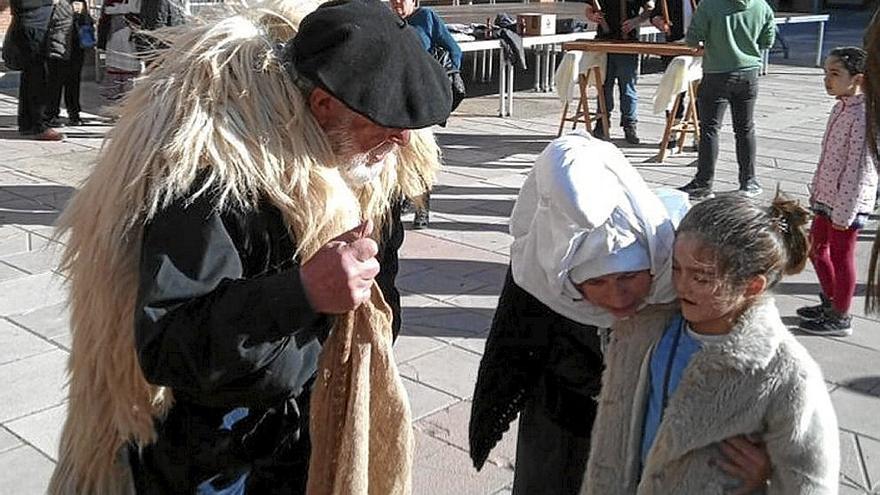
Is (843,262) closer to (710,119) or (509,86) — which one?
(710,119)

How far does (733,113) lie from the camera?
735 centimetres

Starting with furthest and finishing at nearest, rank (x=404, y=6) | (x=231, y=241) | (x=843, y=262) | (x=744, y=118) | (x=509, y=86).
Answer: (x=509, y=86) → (x=744, y=118) → (x=404, y=6) → (x=843, y=262) → (x=231, y=241)

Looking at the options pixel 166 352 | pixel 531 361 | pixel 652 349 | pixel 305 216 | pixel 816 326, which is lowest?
pixel 816 326

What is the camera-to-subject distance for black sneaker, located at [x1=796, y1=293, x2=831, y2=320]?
4.84 m

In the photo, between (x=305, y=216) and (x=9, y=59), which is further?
(x=9, y=59)

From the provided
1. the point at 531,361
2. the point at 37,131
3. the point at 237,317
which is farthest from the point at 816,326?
the point at 37,131

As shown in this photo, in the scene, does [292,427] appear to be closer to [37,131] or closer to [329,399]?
[329,399]

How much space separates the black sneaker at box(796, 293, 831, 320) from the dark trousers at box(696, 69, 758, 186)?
2.54 m

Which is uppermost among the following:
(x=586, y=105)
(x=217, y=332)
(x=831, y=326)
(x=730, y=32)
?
(x=730, y=32)

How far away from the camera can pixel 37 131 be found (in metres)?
8.83

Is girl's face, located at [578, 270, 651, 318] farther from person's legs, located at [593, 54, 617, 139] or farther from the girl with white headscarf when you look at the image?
person's legs, located at [593, 54, 617, 139]

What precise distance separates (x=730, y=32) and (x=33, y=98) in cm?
600

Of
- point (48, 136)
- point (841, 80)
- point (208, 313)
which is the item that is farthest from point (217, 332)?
point (48, 136)

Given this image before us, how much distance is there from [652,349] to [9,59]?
8.20 meters
